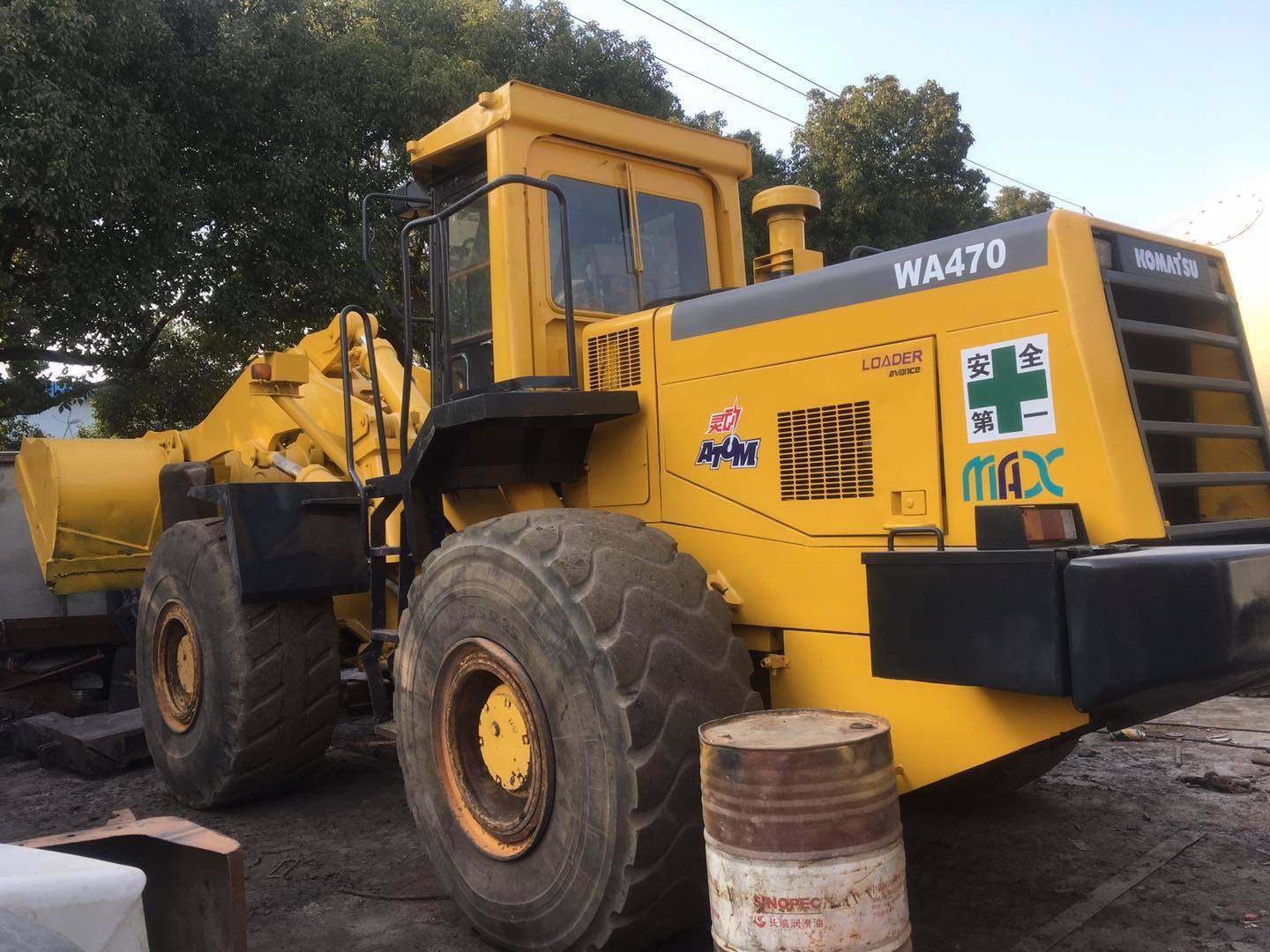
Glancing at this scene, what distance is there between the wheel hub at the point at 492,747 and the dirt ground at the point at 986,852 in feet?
1.54

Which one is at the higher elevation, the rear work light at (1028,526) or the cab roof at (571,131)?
Result: the cab roof at (571,131)

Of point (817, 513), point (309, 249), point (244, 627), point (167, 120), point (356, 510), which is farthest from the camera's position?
point (309, 249)

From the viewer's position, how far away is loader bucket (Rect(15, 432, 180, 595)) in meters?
7.04

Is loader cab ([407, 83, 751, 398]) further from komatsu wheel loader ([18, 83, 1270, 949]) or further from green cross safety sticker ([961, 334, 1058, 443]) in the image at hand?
green cross safety sticker ([961, 334, 1058, 443])

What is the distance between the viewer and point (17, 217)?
37.4 feet

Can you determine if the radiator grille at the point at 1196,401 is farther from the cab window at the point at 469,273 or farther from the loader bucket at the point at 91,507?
the loader bucket at the point at 91,507

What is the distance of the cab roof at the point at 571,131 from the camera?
14.7 ft

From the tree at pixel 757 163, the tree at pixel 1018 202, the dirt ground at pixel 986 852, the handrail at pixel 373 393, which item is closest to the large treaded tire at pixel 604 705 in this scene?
the dirt ground at pixel 986 852

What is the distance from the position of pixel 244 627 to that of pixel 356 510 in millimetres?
818

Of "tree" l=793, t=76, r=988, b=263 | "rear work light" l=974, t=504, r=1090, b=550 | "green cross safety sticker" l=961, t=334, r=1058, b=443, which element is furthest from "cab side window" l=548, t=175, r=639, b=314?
"tree" l=793, t=76, r=988, b=263

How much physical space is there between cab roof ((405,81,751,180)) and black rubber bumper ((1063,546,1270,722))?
9.38 ft

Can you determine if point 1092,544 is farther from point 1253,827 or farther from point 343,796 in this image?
point 343,796

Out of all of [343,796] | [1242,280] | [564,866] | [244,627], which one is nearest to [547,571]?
[564,866]

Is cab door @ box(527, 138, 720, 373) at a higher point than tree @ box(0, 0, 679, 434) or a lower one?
lower
